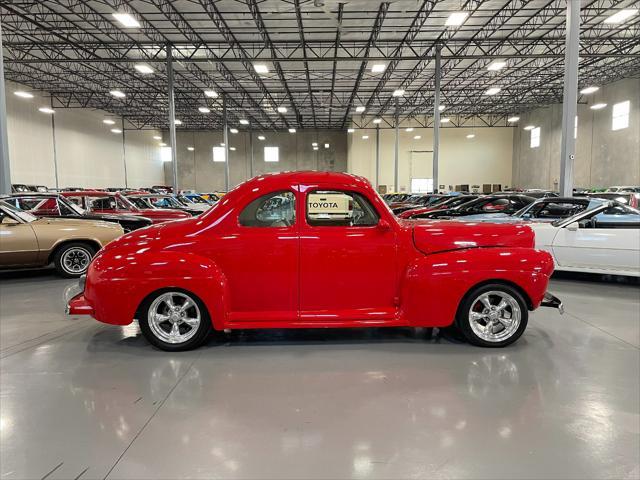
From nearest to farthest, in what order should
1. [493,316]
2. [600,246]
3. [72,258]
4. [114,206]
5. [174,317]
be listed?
[174,317], [493,316], [600,246], [72,258], [114,206]

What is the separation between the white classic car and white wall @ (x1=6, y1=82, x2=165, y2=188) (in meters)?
28.8

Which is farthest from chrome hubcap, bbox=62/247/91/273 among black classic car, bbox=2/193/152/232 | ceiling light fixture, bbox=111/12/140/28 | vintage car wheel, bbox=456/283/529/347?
ceiling light fixture, bbox=111/12/140/28

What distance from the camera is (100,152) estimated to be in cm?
3575

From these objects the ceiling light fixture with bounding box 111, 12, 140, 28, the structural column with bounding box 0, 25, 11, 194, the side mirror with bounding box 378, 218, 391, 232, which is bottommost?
the side mirror with bounding box 378, 218, 391, 232

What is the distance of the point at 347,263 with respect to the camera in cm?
401

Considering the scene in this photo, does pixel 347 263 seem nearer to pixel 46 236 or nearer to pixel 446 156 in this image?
pixel 46 236

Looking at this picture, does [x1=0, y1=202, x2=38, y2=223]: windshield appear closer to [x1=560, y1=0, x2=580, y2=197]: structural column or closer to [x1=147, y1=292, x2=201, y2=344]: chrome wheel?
[x1=147, y1=292, x2=201, y2=344]: chrome wheel

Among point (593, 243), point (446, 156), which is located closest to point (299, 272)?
point (593, 243)

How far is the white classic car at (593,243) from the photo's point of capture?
21.2 feet

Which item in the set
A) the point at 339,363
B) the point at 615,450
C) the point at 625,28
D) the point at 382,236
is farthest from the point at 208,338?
the point at 625,28

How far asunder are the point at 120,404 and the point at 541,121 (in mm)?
39004

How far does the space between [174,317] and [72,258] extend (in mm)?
4737

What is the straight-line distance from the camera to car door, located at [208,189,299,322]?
3988 millimetres

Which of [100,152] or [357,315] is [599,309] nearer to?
[357,315]
